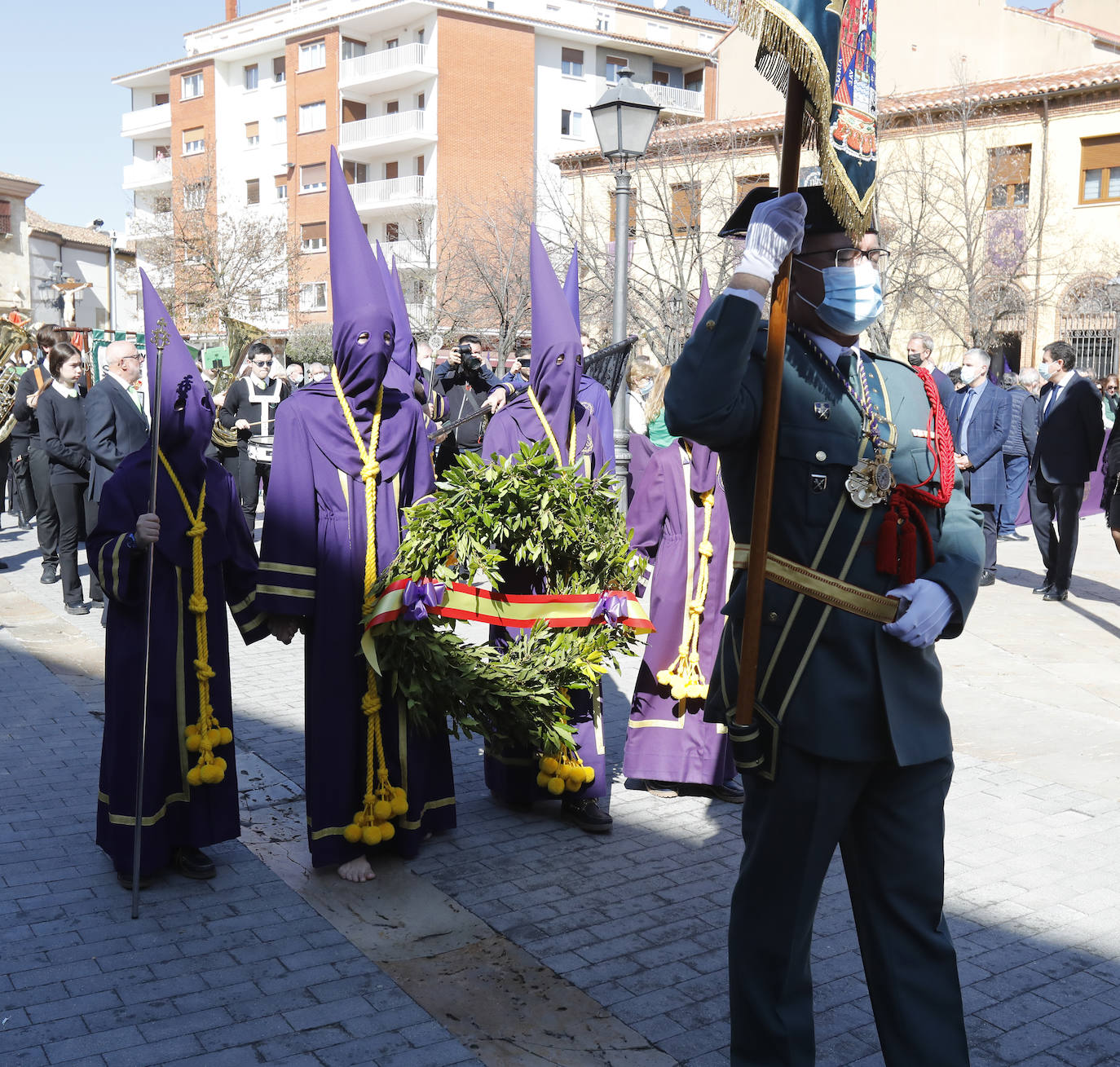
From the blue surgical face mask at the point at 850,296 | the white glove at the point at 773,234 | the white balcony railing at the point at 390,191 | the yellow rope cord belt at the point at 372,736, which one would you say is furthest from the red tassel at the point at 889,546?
the white balcony railing at the point at 390,191

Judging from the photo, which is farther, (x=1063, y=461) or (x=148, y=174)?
(x=148, y=174)

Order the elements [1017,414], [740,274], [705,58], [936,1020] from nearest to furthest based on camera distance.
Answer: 1. [740,274]
2. [936,1020]
3. [1017,414]
4. [705,58]

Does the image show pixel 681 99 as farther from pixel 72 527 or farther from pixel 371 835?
pixel 371 835

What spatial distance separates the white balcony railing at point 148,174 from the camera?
6091 cm

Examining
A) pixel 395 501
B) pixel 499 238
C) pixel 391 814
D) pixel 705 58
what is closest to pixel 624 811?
pixel 391 814

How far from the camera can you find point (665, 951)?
4.32 m

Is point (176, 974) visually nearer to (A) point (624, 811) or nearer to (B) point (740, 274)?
(A) point (624, 811)

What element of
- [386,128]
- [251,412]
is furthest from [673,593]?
[386,128]

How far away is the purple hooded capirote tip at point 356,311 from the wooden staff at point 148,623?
0.68 m

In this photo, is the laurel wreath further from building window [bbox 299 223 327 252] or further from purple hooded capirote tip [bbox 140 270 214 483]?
building window [bbox 299 223 327 252]

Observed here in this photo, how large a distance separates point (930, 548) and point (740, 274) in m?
0.85

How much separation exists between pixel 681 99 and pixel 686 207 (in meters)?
25.2

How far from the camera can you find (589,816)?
18.3ft

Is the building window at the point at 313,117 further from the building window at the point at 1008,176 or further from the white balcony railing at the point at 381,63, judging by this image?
the building window at the point at 1008,176
